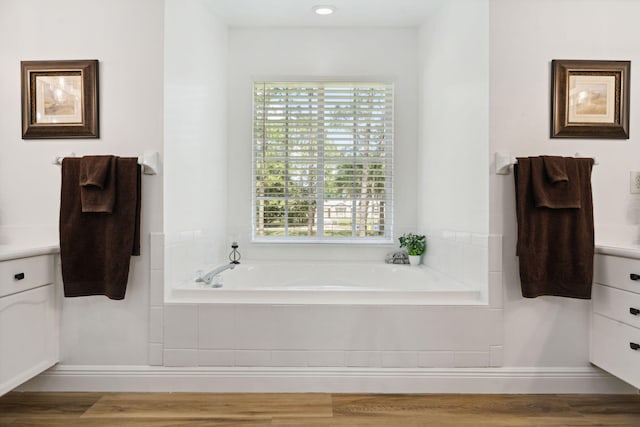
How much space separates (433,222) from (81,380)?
251cm

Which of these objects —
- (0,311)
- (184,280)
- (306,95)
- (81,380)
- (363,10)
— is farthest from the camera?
(306,95)

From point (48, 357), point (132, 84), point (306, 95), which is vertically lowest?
point (48, 357)

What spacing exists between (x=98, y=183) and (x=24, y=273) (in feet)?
1.86

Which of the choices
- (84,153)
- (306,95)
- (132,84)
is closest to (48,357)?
(84,153)

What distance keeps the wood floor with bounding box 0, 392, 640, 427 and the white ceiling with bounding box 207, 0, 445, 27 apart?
2.63m

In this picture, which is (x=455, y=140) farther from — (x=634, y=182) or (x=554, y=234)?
(x=634, y=182)

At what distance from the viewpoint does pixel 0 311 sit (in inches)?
74.5

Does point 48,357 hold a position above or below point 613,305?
below

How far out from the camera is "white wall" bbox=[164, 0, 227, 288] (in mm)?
2412

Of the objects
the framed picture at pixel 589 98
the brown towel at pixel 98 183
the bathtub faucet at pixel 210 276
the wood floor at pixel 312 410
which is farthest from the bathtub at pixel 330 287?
the framed picture at pixel 589 98

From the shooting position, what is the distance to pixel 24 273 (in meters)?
2.04

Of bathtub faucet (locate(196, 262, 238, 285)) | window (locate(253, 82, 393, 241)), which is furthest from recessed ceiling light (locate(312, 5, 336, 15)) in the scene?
bathtub faucet (locate(196, 262, 238, 285))

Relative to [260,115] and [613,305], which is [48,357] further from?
[613,305]

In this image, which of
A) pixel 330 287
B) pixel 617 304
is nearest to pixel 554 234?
pixel 617 304
